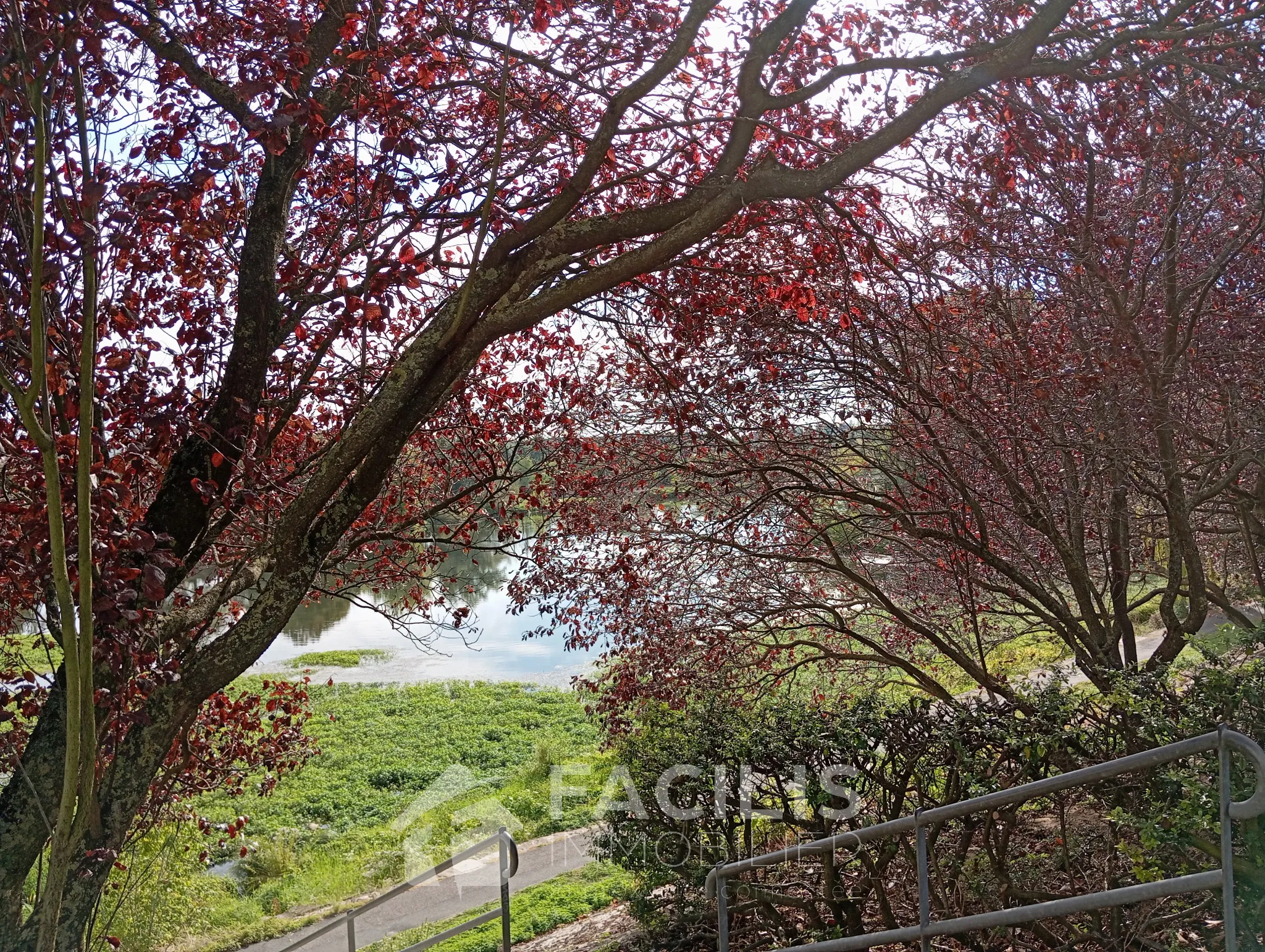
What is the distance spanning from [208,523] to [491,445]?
224 cm

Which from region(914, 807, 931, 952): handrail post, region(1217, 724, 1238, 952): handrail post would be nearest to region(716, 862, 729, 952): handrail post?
region(914, 807, 931, 952): handrail post

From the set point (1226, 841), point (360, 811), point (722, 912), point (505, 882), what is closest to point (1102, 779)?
point (1226, 841)

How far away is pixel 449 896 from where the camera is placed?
9930 millimetres

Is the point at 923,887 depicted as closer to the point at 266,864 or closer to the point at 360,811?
the point at 266,864

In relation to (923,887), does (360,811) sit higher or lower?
lower

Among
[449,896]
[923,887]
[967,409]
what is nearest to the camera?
[923,887]

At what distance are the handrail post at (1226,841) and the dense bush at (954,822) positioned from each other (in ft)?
2.94

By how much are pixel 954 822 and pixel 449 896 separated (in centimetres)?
678

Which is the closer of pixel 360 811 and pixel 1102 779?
pixel 1102 779

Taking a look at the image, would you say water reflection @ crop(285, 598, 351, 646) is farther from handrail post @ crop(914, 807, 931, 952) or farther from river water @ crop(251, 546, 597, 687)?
handrail post @ crop(914, 807, 931, 952)

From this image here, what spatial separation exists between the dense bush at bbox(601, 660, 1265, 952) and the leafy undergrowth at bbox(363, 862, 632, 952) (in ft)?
6.11

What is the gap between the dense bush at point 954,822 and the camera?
11.3 feet

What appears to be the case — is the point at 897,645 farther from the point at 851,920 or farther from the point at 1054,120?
the point at 1054,120

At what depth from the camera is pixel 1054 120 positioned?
4.18 meters
